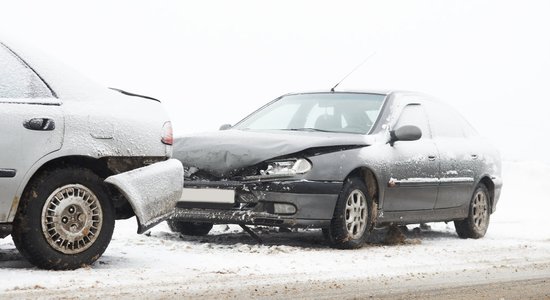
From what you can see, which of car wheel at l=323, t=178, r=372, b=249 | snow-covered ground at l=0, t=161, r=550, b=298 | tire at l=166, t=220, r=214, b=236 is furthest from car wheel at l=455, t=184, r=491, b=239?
tire at l=166, t=220, r=214, b=236

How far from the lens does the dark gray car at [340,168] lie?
878cm

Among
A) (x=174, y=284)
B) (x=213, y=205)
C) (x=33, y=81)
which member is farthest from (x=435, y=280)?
(x=33, y=81)

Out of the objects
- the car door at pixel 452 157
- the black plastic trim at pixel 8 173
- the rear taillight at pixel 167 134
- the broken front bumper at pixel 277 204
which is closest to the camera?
the black plastic trim at pixel 8 173

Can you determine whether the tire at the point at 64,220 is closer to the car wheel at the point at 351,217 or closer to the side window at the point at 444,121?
the car wheel at the point at 351,217

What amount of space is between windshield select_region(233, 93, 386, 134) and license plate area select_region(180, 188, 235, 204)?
1.54 m

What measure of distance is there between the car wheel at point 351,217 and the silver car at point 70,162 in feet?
6.19

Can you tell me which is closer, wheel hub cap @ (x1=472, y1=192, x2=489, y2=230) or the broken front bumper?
the broken front bumper

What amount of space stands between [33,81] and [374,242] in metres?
4.44

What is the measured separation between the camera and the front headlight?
8.76m

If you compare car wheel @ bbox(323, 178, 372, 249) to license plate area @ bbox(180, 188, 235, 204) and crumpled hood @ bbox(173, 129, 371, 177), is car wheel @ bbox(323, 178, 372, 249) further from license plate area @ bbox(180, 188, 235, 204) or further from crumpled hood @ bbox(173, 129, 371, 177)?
license plate area @ bbox(180, 188, 235, 204)

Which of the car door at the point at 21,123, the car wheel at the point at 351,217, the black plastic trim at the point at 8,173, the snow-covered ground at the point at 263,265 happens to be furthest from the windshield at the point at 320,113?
the black plastic trim at the point at 8,173

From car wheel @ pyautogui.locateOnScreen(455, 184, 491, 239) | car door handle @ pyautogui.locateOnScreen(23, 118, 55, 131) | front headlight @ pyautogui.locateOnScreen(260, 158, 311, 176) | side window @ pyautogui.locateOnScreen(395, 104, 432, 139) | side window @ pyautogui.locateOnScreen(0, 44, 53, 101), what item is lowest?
car wheel @ pyautogui.locateOnScreen(455, 184, 491, 239)

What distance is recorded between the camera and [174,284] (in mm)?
6395

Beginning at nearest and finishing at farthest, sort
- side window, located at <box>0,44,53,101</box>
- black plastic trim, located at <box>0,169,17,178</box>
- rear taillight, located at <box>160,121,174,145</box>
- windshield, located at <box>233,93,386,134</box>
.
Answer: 1. black plastic trim, located at <box>0,169,17,178</box>
2. side window, located at <box>0,44,53,101</box>
3. rear taillight, located at <box>160,121,174,145</box>
4. windshield, located at <box>233,93,386,134</box>
